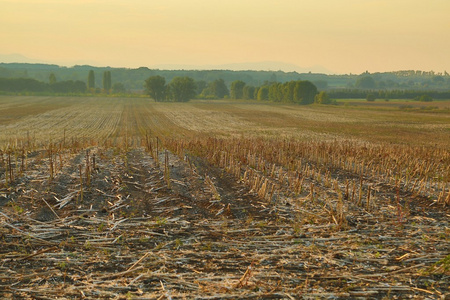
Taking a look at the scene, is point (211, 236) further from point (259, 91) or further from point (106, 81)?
point (106, 81)

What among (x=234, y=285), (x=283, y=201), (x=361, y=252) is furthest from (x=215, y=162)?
(x=234, y=285)

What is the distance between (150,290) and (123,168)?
10.7 metres

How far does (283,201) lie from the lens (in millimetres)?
13492

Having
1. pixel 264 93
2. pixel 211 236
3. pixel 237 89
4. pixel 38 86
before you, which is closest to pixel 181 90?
→ pixel 264 93

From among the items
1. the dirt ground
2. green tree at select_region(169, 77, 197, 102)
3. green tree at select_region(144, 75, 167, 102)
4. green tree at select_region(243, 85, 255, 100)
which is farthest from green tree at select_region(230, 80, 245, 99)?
the dirt ground

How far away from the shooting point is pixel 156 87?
125250 millimetres

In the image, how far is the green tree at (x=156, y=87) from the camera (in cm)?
12456

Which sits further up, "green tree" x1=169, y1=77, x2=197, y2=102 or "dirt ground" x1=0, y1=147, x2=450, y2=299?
"green tree" x1=169, y1=77, x2=197, y2=102

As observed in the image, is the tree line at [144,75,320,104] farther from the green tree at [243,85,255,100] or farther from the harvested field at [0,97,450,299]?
the harvested field at [0,97,450,299]

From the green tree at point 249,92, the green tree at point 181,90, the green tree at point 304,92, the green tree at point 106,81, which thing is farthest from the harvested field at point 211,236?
the green tree at point 106,81

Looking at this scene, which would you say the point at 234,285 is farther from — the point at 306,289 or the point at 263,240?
the point at 263,240

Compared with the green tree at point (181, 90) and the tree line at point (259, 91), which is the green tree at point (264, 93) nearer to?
the tree line at point (259, 91)

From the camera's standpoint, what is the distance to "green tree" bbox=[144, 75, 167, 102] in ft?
409

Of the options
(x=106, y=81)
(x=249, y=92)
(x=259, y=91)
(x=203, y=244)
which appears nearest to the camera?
(x=203, y=244)
